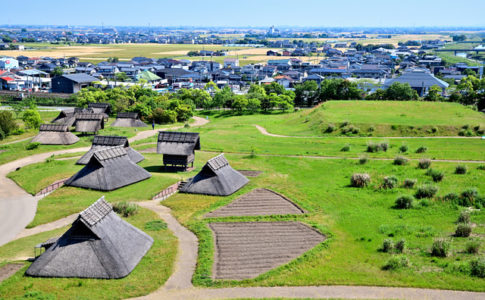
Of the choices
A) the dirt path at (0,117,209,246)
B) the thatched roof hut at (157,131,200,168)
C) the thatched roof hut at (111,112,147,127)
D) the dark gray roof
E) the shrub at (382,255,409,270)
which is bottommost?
the dirt path at (0,117,209,246)

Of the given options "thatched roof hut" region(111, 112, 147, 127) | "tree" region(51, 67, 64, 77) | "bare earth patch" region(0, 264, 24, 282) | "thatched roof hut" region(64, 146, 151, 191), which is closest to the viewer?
"bare earth patch" region(0, 264, 24, 282)

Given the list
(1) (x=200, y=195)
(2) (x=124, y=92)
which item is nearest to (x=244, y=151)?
(1) (x=200, y=195)

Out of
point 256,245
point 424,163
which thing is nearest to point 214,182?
point 256,245

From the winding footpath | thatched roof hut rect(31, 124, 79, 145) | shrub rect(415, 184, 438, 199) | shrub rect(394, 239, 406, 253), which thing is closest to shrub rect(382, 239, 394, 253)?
shrub rect(394, 239, 406, 253)

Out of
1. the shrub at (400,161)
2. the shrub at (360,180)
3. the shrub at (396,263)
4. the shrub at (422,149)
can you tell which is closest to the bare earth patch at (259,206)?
the shrub at (360,180)

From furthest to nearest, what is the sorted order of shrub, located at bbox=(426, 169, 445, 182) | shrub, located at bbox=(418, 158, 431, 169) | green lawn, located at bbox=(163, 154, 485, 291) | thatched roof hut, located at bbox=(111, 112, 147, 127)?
thatched roof hut, located at bbox=(111, 112, 147, 127) → shrub, located at bbox=(418, 158, 431, 169) → shrub, located at bbox=(426, 169, 445, 182) → green lawn, located at bbox=(163, 154, 485, 291)

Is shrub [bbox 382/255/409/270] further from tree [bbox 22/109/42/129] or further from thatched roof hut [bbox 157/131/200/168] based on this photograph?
tree [bbox 22/109/42/129]
